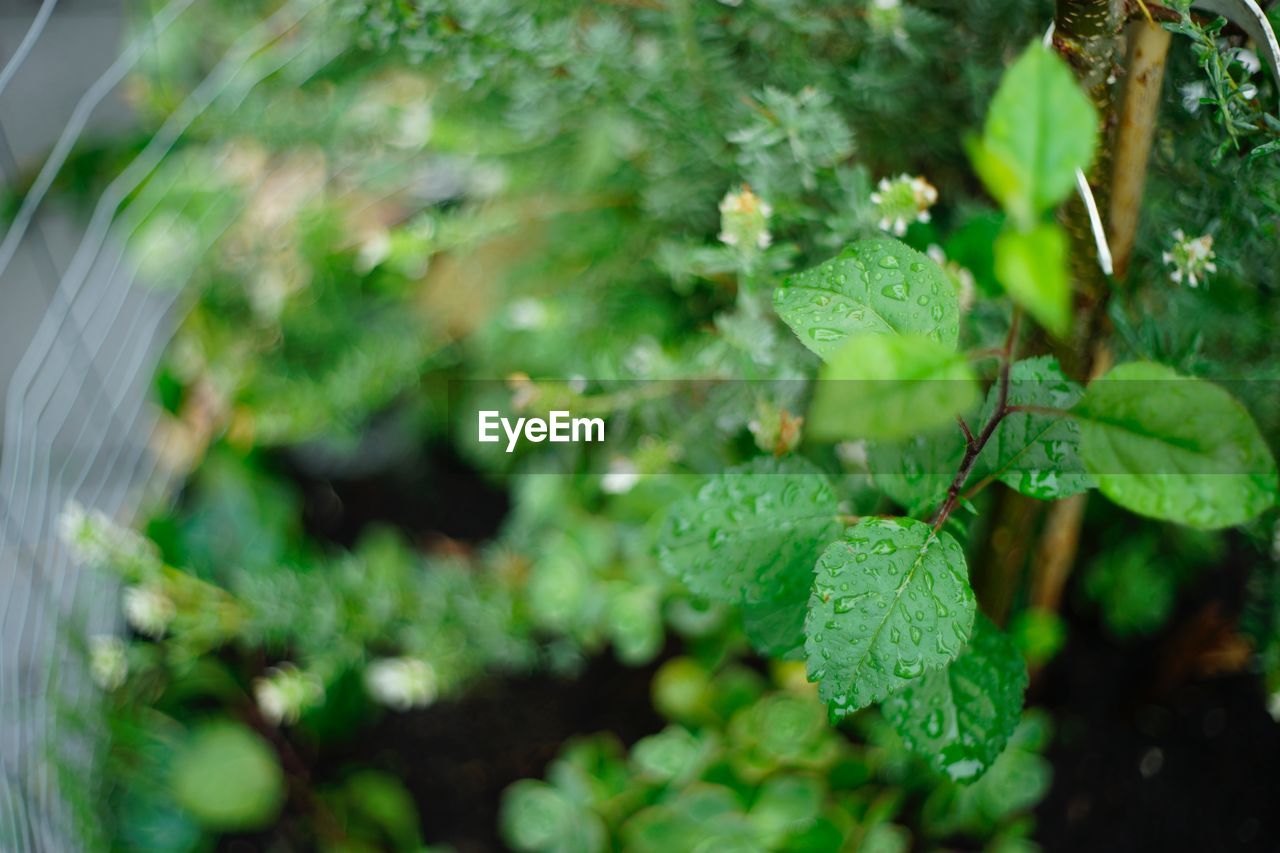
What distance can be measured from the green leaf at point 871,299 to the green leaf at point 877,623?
12cm

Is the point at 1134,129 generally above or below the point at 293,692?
above

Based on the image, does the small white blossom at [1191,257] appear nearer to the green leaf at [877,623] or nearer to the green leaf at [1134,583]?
the green leaf at [877,623]

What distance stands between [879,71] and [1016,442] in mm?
470

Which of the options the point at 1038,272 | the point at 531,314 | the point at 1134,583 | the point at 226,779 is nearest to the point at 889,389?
the point at 1038,272

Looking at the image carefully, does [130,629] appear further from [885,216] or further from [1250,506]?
[1250,506]

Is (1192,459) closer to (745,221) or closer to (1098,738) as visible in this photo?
(745,221)

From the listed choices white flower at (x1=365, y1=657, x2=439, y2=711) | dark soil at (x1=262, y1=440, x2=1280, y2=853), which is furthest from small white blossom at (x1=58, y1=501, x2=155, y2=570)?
dark soil at (x1=262, y1=440, x2=1280, y2=853)

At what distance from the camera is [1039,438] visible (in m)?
0.54

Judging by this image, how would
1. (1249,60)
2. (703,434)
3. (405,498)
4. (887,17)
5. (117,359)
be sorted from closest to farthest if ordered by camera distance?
(1249,60) < (887,17) < (703,434) < (117,359) < (405,498)

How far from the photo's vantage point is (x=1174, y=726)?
1151 mm

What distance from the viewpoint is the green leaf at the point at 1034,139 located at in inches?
14.0

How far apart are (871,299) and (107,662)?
100 cm

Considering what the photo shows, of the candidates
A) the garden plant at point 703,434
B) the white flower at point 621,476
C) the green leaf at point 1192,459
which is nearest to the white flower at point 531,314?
the garden plant at point 703,434

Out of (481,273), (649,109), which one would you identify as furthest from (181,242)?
(649,109)
